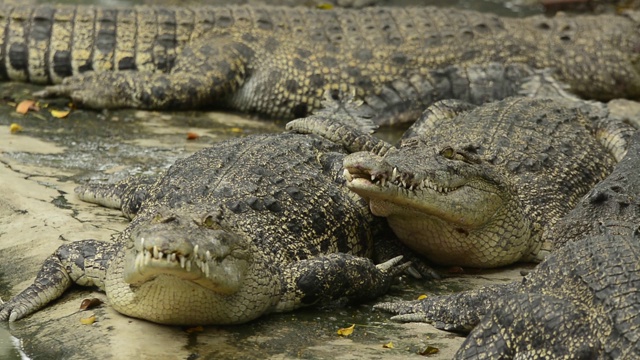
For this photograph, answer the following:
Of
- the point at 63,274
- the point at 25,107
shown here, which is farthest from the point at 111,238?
the point at 25,107

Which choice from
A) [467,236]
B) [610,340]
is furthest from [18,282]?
[610,340]

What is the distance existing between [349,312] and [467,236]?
3.06ft

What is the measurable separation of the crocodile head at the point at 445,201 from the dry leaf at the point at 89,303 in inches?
50.6

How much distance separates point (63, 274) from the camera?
215 inches

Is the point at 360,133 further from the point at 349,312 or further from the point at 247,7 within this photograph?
the point at 247,7

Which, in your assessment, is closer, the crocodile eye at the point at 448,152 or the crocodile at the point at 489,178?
the crocodile at the point at 489,178

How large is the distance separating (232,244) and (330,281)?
72 centimetres

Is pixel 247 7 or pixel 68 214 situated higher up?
pixel 247 7

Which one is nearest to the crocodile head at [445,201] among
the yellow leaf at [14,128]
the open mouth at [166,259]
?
the open mouth at [166,259]

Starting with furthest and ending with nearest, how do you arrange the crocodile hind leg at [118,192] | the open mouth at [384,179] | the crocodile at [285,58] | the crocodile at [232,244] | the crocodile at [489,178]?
the crocodile at [285,58] → the crocodile hind leg at [118,192] → the crocodile at [489,178] → the open mouth at [384,179] → the crocodile at [232,244]

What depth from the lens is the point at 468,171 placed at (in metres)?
5.92

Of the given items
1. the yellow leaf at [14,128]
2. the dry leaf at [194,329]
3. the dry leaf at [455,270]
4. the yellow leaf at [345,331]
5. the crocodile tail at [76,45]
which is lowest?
the yellow leaf at [14,128]

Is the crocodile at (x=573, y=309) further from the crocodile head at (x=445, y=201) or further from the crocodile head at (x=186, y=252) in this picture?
the crocodile head at (x=186, y=252)

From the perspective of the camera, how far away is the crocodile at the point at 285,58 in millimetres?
9500
